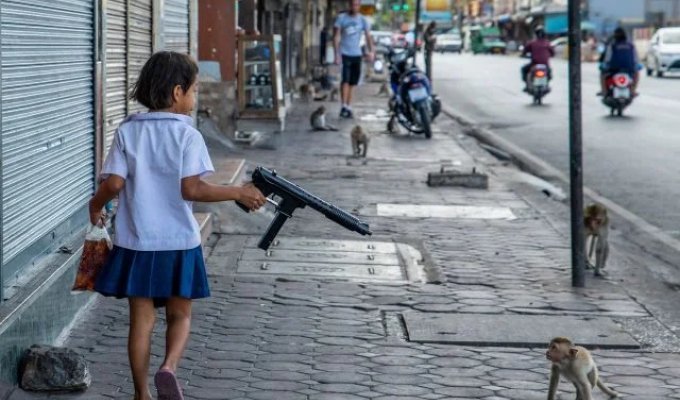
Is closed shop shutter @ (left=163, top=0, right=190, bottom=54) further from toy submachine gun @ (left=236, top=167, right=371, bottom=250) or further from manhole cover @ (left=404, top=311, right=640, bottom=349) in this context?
toy submachine gun @ (left=236, top=167, right=371, bottom=250)

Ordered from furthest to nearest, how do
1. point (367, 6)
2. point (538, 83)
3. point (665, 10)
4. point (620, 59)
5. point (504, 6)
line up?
1. point (504, 6)
2. point (665, 10)
3. point (367, 6)
4. point (538, 83)
5. point (620, 59)

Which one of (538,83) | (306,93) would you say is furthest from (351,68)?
(538,83)

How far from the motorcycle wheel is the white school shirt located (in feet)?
52.1

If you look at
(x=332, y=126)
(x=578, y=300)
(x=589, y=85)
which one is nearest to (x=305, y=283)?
(x=578, y=300)

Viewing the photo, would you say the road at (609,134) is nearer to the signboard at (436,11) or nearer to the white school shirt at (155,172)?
the white school shirt at (155,172)

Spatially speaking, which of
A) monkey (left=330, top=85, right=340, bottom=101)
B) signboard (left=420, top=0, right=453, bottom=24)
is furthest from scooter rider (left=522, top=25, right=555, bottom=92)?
signboard (left=420, top=0, right=453, bottom=24)

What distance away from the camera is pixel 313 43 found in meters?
47.5

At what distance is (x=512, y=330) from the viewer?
787 cm

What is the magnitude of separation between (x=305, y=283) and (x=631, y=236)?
14.1ft

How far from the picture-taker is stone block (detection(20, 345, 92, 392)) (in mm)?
6227

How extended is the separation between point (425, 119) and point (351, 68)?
3.34 metres

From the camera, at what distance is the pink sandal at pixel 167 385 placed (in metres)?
5.67

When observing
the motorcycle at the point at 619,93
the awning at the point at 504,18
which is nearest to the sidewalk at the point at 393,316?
the motorcycle at the point at 619,93

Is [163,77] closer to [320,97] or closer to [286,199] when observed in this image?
[286,199]
